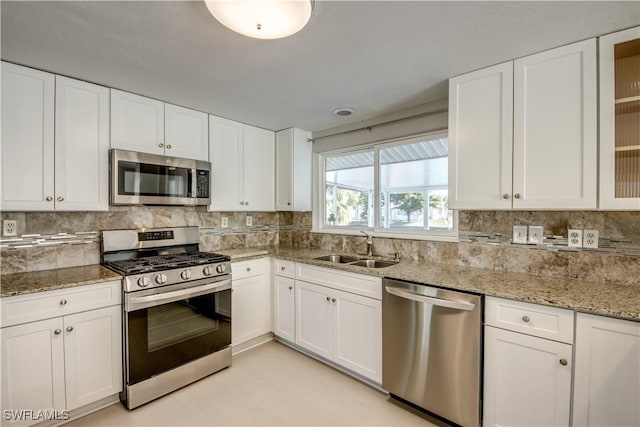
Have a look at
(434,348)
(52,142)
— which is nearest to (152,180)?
(52,142)

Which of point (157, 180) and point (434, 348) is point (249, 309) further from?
point (434, 348)

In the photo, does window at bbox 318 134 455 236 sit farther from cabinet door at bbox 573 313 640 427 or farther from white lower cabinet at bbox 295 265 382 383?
cabinet door at bbox 573 313 640 427

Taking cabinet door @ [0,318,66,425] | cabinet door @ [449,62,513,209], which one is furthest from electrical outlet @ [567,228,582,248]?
cabinet door @ [0,318,66,425]

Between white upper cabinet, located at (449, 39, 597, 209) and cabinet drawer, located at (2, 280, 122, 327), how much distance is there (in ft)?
7.84

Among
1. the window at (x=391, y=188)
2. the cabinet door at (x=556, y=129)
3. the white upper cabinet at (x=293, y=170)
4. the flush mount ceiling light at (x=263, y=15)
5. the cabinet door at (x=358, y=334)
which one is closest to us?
the flush mount ceiling light at (x=263, y=15)

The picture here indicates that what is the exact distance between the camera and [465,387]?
67.9 inches

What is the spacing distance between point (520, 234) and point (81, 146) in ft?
10.3

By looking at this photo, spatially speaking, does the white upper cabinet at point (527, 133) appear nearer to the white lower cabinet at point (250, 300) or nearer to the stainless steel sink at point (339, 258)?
the stainless steel sink at point (339, 258)

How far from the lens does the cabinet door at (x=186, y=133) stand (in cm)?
254

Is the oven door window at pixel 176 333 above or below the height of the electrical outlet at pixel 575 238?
below

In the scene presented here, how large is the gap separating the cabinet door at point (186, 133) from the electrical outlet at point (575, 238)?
9.44 ft

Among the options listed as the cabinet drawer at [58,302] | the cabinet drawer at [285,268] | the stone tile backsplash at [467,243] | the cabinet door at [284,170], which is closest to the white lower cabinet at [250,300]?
the cabinet drawer at [285,268]

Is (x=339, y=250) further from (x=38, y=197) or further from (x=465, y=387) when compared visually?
(x=38, y=197)

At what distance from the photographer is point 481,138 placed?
195 cm
